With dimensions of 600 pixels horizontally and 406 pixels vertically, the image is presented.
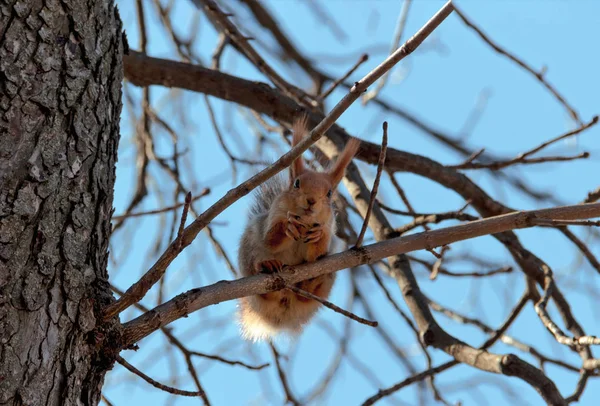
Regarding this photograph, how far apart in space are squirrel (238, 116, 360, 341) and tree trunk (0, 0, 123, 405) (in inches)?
26.8

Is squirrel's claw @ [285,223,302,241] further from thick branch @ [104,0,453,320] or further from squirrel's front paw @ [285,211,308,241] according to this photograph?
thick branch @ [104,0,453,320]

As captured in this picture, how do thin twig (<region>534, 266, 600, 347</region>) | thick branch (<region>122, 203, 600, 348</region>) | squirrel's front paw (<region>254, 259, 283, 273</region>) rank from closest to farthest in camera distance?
thick branch (<region>122, 203, 600, 348</region>)
thin twig (<region>534, 266, 600, 347</region>)
squirrel's front paw (<region>254, 259, 283, 273</region>)

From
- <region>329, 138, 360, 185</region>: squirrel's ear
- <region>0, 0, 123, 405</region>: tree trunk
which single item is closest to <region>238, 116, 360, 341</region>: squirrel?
<region>329, 138, 360, 185</region>: squirrel's ear

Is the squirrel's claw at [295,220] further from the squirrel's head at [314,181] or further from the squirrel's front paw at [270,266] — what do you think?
the squirrel's front paw at [270,266]

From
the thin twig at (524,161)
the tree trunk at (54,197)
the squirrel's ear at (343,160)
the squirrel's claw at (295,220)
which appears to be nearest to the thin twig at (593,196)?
the thin twig at (524,161)

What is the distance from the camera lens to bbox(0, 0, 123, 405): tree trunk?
1.46m

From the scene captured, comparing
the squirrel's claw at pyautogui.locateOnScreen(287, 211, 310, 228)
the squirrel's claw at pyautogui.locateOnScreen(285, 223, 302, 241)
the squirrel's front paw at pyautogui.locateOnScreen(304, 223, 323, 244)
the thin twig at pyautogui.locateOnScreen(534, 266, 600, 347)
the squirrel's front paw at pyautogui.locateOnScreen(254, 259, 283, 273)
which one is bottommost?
the thin twig at pyautogui.locateOnScreen(534, 266, 600, 347)

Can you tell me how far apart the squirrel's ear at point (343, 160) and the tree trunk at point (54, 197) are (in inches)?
34.3

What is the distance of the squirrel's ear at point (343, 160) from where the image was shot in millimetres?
2520

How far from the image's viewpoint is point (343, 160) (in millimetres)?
2557

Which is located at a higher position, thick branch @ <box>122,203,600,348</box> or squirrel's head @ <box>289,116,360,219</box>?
squirrel's head @ <box>289,116,360,219</box>

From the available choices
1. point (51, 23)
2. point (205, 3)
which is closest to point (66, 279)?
point (51, 23)

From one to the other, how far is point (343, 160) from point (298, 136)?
0.93 ft

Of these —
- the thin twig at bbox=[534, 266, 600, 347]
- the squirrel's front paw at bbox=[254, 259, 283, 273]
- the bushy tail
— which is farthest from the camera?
the bushy tail
